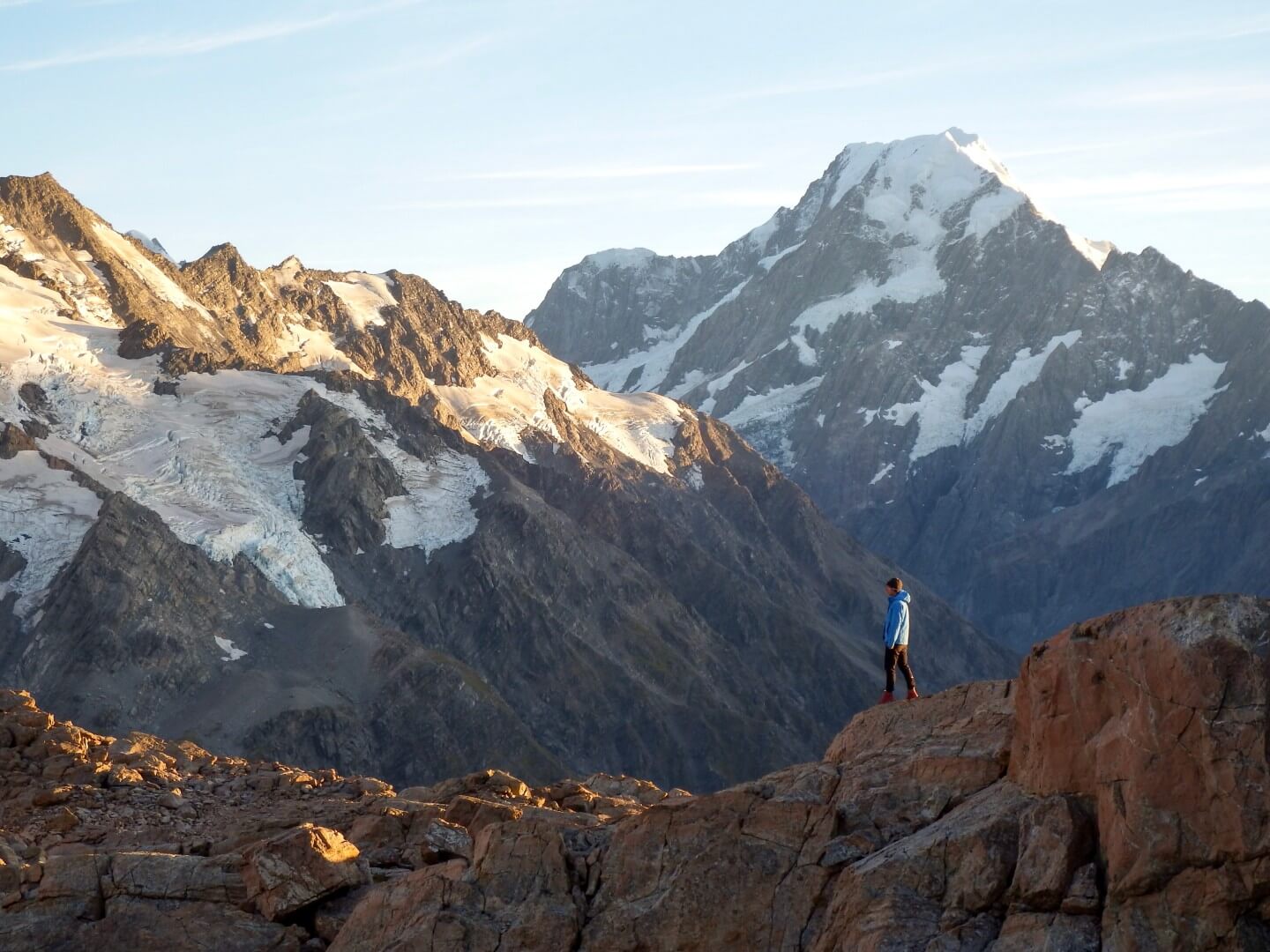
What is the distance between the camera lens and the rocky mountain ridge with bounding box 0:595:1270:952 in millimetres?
24484

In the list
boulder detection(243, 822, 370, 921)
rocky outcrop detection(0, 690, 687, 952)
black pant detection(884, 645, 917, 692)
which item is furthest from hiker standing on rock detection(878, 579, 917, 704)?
boulder detection(243, 822, 370, 921)

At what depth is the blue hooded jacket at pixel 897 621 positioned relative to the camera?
35.5m

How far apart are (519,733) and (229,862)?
138 meters

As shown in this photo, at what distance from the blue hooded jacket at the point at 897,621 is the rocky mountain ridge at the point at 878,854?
2.85 metres

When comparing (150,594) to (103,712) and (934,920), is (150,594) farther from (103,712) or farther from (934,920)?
(934,920)

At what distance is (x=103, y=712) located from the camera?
5674 inches

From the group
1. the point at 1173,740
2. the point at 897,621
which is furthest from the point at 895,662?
the point at 1173,740

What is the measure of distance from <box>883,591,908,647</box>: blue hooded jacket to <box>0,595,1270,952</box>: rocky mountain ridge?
112 inches

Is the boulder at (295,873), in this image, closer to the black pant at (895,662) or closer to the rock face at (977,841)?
the rock face at (977,841)

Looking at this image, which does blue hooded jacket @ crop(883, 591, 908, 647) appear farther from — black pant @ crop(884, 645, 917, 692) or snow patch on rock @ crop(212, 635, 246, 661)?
snow patch on rock @ crop(212, 635, 246, 661)

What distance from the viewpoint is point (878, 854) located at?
2745cm

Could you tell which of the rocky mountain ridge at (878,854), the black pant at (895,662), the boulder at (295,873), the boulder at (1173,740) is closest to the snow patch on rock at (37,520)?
the rocky mountain ridge at (878,854)

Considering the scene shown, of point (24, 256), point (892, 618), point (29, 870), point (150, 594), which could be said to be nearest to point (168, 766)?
point (29, 870)

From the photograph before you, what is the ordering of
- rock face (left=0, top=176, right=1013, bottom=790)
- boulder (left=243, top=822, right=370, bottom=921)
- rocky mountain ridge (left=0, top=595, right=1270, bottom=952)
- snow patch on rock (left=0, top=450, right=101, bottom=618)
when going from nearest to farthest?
rocky mountain ridge (left=0, top=595, right=1270, bottom=952)
boulder (left=243, top=822, right=370, bottom=921)
rock face (left=0, top=176, right=1013, bottom=790)
snow patch on rock (left=0, top=450, right=101, bottom=618)
